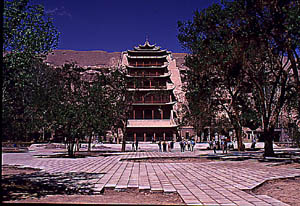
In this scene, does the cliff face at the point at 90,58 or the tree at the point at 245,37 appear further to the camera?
the cliff face at the point at 90,58

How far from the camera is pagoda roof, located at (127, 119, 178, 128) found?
51.9 meters

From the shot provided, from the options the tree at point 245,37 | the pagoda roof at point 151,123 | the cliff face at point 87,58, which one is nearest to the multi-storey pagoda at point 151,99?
the pagoda roof at point 151,123

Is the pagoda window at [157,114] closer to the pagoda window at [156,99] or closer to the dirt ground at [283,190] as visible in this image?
the pagoda window at [156,99]

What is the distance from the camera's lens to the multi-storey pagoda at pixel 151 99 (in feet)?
172

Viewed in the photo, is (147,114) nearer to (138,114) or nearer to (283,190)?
(138,114)

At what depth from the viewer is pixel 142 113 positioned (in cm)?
5750

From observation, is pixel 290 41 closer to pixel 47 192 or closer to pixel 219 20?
pixel 219 20

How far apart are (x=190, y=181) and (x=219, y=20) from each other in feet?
32.3

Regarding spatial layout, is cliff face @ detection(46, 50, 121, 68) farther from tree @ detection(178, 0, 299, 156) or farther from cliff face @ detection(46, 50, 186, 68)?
tree @ detection(178, 0, 299, 156)

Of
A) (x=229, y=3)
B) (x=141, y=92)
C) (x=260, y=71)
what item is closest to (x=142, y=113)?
(x=141, y=92)

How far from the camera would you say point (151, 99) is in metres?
56.6

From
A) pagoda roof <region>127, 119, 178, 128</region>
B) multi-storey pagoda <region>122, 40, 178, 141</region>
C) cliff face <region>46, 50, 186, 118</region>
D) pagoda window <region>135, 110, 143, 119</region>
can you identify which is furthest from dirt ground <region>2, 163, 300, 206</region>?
cliff face <region>46, 50, 186, 118</region>

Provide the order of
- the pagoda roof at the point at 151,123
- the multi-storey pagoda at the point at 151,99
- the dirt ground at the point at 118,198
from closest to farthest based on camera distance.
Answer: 1. the dirt ground at the point at 118,198
2. the pagoda roof at the point at 151,123
3. the multi-storey pagoda at the point at 151,99

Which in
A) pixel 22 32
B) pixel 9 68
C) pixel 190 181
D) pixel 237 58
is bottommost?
pixel 190 181
